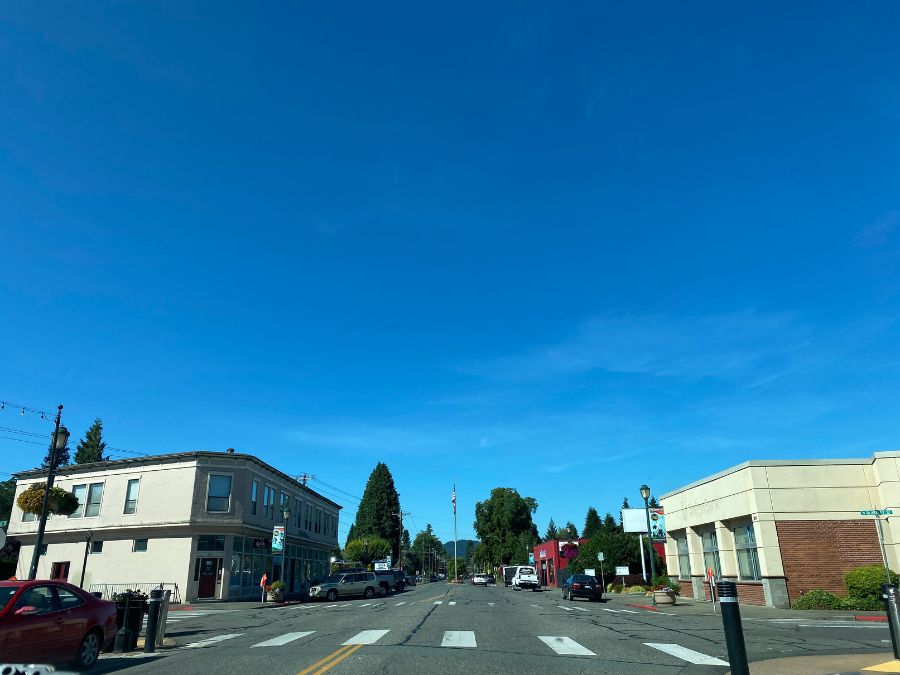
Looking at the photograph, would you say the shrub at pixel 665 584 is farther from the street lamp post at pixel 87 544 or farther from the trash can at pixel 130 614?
the street lamp post at pixel 87 544

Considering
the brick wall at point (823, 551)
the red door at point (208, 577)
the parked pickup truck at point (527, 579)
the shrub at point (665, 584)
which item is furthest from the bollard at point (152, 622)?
the parked pickup truck at point (527, 579)

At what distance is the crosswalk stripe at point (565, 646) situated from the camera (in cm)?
1191

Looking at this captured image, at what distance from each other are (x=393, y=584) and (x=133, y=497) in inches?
774

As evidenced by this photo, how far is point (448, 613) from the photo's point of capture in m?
22.2

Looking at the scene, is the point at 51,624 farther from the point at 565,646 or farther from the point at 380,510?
the point at 380,510

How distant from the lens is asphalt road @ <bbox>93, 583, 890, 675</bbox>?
10.5 meters

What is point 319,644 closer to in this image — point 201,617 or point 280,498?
point 201,617

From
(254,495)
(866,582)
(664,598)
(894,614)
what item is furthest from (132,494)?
(894,614)

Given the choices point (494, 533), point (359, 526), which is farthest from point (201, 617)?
point (494, 533)

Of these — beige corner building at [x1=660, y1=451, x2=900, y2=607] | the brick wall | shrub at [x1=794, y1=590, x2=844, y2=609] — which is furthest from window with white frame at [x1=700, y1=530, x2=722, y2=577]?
shrub at [x1=794, y1=590, x2=844, y2=609]

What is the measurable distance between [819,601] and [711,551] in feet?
26.9

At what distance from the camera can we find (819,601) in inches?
898

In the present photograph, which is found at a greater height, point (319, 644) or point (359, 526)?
point (359, 526)

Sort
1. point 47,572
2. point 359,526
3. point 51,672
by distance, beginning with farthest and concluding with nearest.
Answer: point 359,526 < point 47,572 < point 51,672
